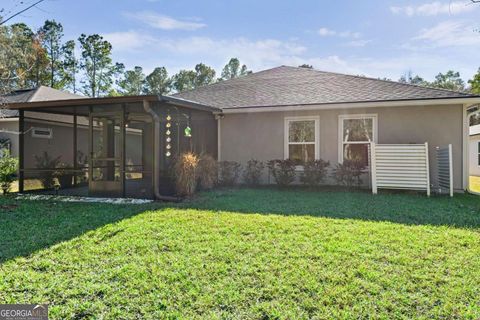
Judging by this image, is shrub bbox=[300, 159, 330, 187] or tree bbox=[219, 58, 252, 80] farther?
tree bbox=[219, 58, 252, 80]

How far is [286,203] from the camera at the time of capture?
6.79 meters

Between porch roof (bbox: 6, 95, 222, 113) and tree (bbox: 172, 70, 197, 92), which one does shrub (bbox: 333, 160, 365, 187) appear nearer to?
porch roof (bbox: 6, 95, 222, 113)

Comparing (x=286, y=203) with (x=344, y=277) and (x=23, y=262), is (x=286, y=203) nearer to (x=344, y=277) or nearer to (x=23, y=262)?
(x=344, y=277)

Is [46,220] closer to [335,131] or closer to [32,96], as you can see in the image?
[335,131]

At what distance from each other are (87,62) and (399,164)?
102ft

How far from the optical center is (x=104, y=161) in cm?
813

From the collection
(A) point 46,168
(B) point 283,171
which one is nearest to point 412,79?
(B) point 283,171

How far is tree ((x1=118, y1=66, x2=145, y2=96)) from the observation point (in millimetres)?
36719

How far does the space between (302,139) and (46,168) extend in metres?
7.82

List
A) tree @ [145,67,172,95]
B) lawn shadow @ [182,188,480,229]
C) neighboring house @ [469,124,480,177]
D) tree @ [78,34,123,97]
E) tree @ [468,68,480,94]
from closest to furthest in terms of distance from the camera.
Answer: lawn shadow @ [182,188,480,229] < neighboring house @ [469,124,480,177] < tree @ [468,68,480,94] < tree @ [78,34,123,97] < tree @ [145,67,172,95]

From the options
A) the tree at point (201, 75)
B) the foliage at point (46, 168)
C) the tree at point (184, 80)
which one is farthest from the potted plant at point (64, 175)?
the tree at point (201, 75)

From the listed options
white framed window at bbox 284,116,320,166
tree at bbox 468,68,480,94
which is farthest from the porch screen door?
tree at bbox 468,68,480,94

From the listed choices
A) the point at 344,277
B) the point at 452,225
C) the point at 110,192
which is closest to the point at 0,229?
the point at 110,192

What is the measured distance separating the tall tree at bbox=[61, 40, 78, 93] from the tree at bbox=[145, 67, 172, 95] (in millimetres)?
10839
